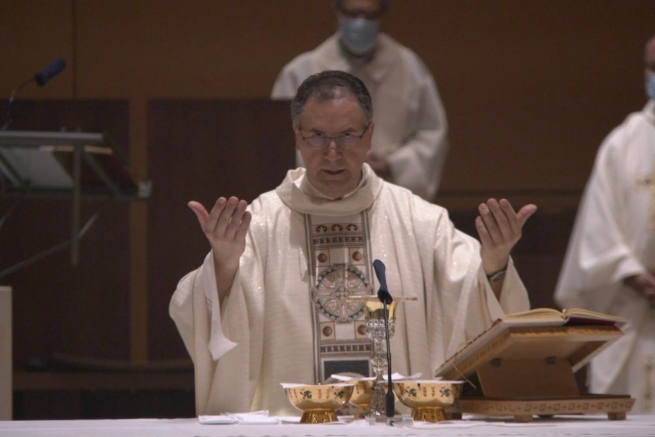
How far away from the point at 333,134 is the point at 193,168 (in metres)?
2.59

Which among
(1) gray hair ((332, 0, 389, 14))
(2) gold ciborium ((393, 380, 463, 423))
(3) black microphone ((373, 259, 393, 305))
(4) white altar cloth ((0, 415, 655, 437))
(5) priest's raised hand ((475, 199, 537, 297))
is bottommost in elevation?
(4) white altar cloth ((0, 415, 655, 437))

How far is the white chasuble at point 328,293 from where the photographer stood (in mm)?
3883

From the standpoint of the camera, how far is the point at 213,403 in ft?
12.6

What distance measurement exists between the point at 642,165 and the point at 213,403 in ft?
12.3

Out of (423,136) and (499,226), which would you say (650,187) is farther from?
(499,226)

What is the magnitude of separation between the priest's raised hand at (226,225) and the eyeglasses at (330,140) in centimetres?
57

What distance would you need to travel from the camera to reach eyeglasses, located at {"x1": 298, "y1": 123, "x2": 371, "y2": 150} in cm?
408

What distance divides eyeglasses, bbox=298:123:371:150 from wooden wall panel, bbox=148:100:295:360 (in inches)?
92.9

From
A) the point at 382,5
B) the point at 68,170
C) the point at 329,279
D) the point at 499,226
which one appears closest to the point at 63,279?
the point at 68,170

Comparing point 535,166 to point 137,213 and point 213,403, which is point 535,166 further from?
point 213,403

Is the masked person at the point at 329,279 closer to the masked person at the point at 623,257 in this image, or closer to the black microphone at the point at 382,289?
the black microphone at the point at 382,289

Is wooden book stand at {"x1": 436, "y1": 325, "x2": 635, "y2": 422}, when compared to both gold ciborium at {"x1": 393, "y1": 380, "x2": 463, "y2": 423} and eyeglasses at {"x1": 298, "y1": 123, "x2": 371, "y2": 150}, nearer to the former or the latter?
gold ciborium at {"x1": 393, "y1": 380, "x2": 463, "y2": 423}

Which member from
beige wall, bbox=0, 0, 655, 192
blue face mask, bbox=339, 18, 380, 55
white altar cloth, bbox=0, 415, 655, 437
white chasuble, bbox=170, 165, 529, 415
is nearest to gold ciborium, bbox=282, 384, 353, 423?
white altar cloth, bbox=0, 415, 655, 437

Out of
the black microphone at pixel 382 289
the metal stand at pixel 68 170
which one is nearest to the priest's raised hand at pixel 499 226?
the black microphone at pixel 382 289
